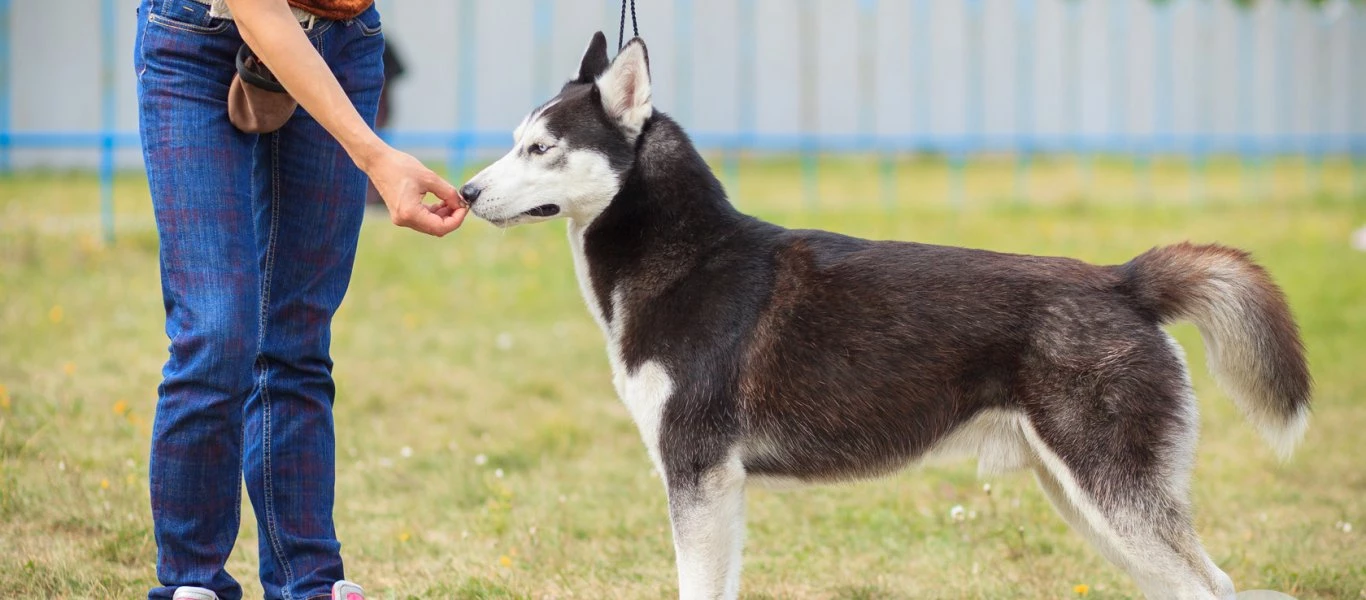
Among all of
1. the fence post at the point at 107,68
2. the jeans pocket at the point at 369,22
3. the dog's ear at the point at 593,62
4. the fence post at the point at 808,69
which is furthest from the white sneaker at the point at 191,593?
the fence post at the point at 808,69

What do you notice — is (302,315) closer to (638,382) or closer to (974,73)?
(638,382)

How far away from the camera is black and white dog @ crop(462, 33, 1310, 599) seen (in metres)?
3.30

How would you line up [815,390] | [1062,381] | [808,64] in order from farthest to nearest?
[808,64], [815,390], [1062,381]

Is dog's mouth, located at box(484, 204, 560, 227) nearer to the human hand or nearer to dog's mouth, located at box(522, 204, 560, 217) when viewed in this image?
dog's mouth, located at box(522, 204, 560, 217)

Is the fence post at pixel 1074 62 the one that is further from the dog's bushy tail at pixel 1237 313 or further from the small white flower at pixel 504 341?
the dog's bushy tail at pixel 1237 313

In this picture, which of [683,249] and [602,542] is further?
[602,542]

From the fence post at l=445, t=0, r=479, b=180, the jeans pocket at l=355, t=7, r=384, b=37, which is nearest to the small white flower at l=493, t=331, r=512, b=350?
the jeans pocket at l=355, t=7, r=384, b=37

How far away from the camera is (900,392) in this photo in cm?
347

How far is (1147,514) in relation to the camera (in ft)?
10.8

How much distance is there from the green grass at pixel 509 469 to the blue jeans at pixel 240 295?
777 mm

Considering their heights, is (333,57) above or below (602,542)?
above

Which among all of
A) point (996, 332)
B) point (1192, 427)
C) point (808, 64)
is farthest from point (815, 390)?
point (808, 64)

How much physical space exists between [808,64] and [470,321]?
30.9ft

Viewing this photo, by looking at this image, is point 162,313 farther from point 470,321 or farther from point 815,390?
point 815,390
